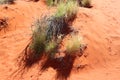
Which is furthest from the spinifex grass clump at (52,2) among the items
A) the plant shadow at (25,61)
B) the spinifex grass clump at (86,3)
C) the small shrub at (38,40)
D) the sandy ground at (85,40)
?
the plant shadow at (25,61)

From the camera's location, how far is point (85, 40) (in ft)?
20.6

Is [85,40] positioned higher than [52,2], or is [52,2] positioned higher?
[52,2]

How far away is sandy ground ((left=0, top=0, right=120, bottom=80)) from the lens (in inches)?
228

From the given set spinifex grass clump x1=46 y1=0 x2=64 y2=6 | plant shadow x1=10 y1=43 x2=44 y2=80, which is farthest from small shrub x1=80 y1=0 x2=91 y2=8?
plant shadow x1=10 y1=43 x2=44 y2=80

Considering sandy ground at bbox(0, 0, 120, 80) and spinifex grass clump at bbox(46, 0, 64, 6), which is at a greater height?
spinifex grass clump at bbox(46, 0, 64, 6)

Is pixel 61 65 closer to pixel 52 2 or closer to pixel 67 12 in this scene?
pixel 67 12

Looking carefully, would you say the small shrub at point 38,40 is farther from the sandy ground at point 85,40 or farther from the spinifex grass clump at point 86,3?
the spinifex grass clump at point 86,3

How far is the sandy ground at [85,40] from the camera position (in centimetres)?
578

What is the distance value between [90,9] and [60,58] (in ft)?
7.34

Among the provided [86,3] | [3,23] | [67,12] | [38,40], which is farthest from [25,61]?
[86,3]

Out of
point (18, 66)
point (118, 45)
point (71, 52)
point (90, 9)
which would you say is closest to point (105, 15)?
point (90, 9)

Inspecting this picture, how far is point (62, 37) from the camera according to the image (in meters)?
6.42

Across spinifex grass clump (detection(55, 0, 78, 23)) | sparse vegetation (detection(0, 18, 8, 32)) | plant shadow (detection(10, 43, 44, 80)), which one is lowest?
plant shadow (detection(10, 43, 44, 80))

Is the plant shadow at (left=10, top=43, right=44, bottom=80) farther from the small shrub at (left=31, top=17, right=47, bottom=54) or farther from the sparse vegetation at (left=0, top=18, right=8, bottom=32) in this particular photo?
the sparse vegetation at (left=0, top=18, right=8, bottom=32)
